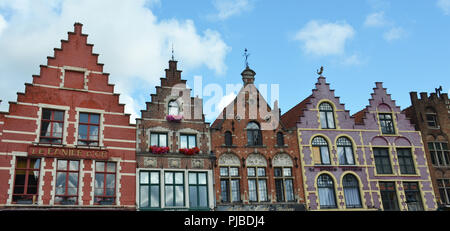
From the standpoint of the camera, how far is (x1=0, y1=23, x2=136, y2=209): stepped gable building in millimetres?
19953

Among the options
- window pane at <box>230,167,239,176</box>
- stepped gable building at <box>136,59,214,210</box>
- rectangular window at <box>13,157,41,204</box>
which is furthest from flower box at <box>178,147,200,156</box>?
rectangular window at <box>13,157,41,204</box>

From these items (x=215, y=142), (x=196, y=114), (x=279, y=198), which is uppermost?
(x=196, y=114)

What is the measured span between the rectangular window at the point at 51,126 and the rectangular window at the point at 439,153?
21.7 meters

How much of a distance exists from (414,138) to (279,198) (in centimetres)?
984

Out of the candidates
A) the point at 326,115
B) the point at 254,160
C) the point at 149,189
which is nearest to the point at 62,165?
the point at 149,189

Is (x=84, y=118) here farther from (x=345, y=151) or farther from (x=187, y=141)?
(x=345, y=151)

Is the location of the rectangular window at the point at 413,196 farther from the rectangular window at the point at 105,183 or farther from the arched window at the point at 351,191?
the rectangular window at the point at 105,183

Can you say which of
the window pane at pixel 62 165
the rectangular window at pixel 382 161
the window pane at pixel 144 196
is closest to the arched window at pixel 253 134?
the window pane at pixel 144 196

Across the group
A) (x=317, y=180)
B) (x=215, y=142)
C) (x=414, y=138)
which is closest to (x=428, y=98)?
(x=414, y=138)

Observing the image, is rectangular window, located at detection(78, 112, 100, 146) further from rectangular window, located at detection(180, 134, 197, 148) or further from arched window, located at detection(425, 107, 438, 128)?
arched window, located at detection(425, 107, 438, 128)

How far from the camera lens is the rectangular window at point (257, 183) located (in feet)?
77.3

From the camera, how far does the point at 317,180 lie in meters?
24.6

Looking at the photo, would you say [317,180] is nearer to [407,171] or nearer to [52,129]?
[407,171]

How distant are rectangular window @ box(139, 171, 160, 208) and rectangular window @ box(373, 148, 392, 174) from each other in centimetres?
1313
